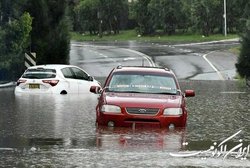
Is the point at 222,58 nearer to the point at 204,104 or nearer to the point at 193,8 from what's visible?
the point at 193,8

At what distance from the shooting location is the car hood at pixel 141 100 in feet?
46.5

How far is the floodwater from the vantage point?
35.3ft

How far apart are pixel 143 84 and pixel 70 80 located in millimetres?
9322

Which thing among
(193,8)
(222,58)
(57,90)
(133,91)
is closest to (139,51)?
(222,58)

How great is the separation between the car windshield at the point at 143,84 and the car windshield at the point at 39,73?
8.45 m

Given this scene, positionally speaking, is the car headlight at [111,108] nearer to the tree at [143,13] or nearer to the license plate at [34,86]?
the license plate at [34,86]

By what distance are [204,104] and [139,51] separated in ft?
115

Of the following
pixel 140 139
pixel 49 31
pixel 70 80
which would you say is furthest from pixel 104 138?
pixel 49 31

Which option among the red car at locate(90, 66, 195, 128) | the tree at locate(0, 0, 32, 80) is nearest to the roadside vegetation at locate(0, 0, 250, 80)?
the tree at locate(0, 0, 32, 80)

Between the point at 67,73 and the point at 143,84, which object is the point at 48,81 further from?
the point at 143,84

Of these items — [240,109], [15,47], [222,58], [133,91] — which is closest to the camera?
[133,91]

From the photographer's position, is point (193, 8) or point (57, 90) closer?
point (57, 90)

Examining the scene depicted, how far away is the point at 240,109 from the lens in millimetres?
20141

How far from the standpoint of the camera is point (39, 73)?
24031 mm
